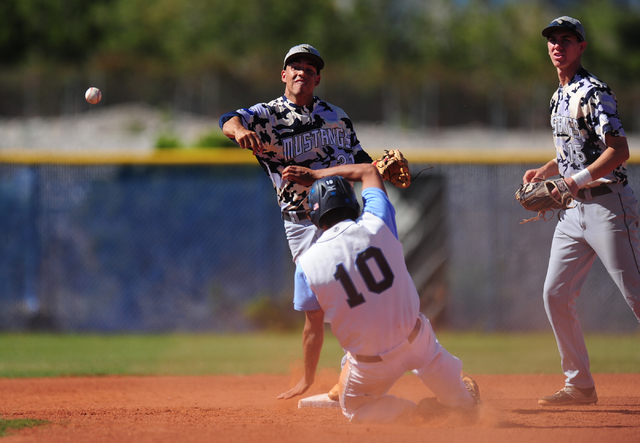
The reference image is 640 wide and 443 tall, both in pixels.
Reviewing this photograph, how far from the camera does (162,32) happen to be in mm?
37969

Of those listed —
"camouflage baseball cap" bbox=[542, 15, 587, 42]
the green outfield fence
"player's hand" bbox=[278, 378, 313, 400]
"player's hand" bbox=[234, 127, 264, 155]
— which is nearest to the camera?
"player's hand" bbox=[234, 127, 264, 155]

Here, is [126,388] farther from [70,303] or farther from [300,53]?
[70,303]

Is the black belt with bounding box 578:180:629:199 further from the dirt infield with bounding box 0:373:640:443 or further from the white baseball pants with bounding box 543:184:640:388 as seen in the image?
the dirt infield with bounding box 0:373:640:443

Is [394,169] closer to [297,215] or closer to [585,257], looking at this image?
[297,215]

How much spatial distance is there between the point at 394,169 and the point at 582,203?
1.27 meters

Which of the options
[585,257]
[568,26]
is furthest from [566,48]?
[585,257]

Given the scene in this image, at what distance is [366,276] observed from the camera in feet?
11.9

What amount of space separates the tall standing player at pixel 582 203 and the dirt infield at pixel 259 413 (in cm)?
47

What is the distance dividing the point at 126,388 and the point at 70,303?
4.86 metres

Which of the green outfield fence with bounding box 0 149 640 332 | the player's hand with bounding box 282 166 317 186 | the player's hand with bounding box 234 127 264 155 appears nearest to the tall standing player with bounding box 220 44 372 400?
the player's hand with bounding box 234 127 264 155

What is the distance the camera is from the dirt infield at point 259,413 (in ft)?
12.1

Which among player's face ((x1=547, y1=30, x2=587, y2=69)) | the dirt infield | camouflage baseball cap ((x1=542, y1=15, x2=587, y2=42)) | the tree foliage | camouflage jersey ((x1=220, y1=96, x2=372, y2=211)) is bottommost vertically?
the dirt infield

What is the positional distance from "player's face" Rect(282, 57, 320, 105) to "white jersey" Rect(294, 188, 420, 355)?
1.39 meters

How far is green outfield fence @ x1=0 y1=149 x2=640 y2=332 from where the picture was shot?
404 inches
